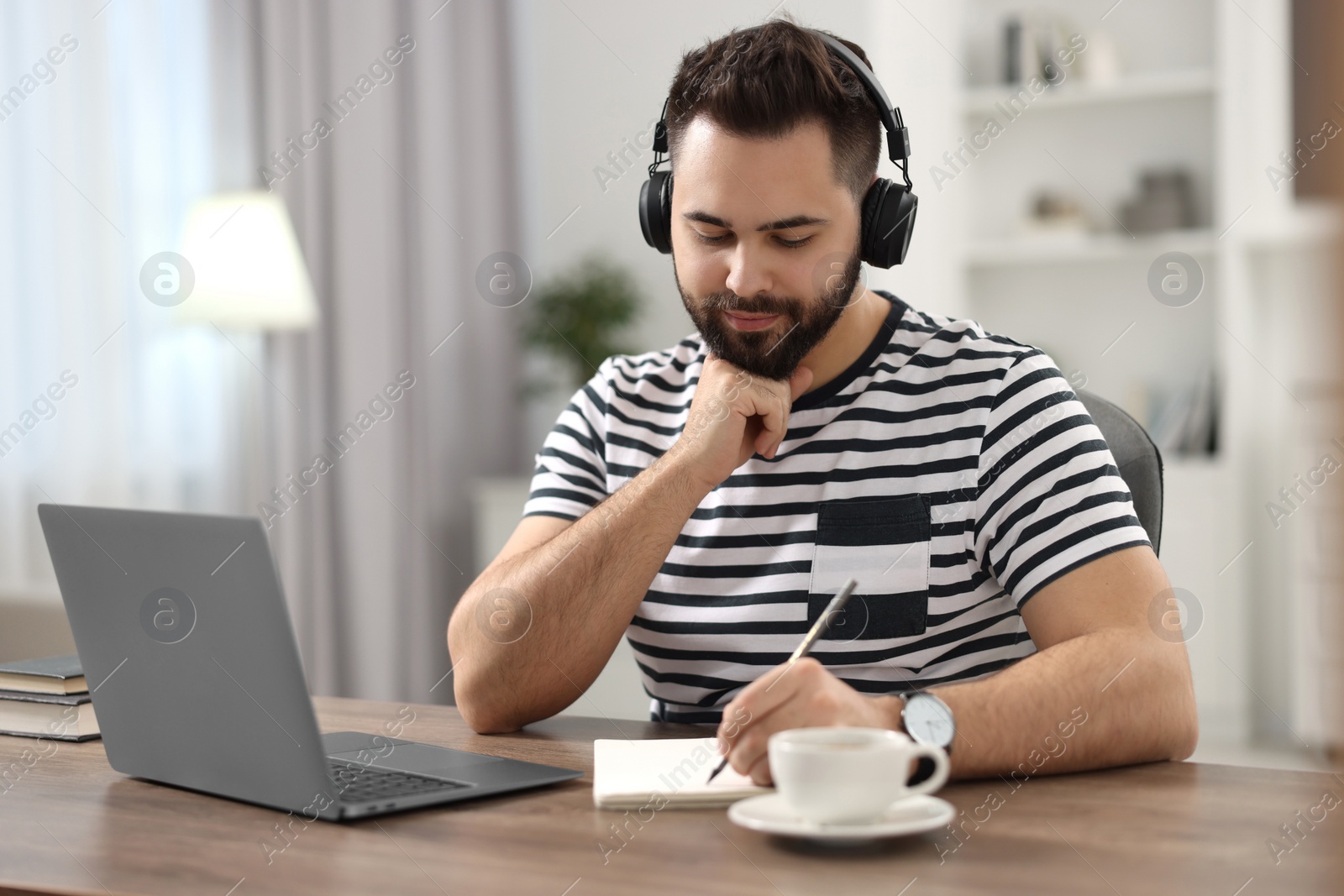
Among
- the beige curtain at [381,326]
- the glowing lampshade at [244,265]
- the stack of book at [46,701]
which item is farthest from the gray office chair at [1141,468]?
the beige curtain at [381,326]

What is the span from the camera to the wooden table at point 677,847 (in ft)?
2.27

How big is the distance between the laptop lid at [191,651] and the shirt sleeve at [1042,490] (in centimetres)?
68

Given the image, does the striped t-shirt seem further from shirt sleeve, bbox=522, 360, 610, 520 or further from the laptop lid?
the laptop lid

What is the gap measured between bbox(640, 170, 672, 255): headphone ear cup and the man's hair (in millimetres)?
49

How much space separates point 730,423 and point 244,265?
1.64m

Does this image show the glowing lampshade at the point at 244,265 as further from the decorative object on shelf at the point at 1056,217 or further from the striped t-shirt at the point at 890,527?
the decorative object on shelf at the point at 1056,217

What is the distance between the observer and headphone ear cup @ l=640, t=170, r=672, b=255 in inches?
56.1

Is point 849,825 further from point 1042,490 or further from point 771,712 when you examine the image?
point 1042,490

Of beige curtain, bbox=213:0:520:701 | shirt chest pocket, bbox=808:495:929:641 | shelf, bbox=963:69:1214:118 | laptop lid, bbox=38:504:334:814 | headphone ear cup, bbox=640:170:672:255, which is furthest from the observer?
shelf, bbox=963:69:1214:118

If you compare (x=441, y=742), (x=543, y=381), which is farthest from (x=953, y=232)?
(x=441, y=742)

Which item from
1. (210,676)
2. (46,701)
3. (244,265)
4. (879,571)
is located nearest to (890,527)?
(879,571)

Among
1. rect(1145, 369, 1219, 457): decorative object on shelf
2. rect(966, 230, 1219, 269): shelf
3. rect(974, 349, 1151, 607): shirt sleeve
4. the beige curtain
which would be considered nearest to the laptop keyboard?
rect(974, 349, 1151, 607): shirt sleeve

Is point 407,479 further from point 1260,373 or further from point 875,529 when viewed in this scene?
point 1260,373

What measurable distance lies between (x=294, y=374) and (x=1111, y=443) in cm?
208
